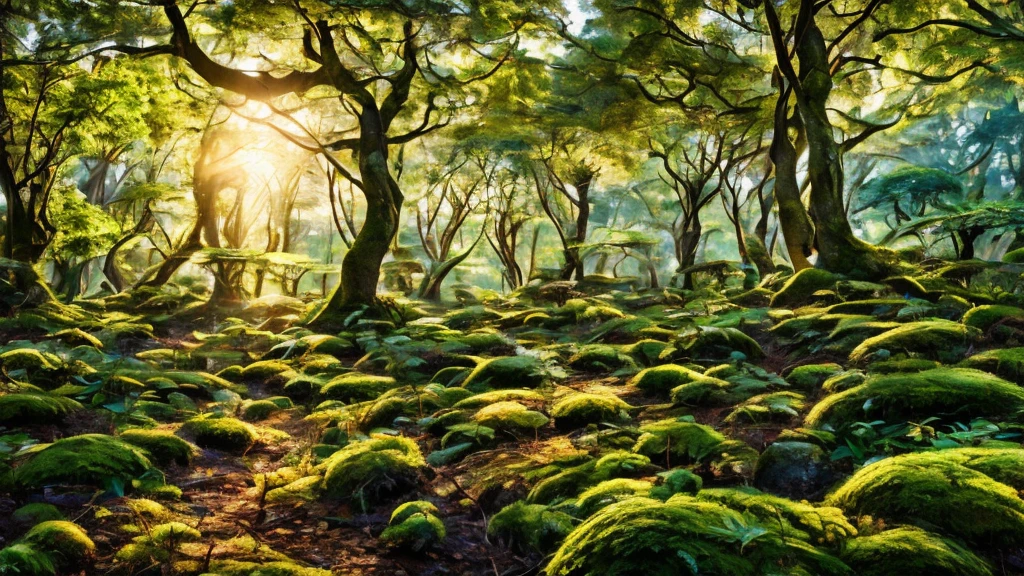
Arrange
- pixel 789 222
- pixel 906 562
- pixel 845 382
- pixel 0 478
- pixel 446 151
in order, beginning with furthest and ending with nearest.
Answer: pixel 446 151, pixel 789 222, pixel 845 382, pixel 0 478, pixel 906 562

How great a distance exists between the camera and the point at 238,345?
35.0ft

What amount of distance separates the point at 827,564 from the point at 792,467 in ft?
3.70

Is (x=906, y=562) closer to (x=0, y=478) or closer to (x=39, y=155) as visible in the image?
(x=0, y=478)

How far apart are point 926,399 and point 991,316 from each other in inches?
118

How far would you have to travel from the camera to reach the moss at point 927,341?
4996 millimetres

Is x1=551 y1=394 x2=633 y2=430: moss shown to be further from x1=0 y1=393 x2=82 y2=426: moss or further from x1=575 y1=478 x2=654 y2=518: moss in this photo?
x1=0 y1=393 x2=82 y2=426: moss

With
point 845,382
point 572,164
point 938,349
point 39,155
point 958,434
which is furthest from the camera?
point 572,164

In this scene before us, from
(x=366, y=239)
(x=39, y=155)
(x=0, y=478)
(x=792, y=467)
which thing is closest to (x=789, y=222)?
(x=366, y=239)

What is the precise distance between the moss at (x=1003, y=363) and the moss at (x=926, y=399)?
1.85 ft

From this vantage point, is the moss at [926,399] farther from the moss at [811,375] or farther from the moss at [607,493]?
the moss at [607,493]

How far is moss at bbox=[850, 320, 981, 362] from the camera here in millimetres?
4996

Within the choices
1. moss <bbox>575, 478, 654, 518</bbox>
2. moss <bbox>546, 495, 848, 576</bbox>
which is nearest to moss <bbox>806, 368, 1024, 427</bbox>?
moss <bbox>575, 478, 654, 518</bbox>

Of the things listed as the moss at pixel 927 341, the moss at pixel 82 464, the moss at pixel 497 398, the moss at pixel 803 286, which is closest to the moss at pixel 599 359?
the moss at pixel 497 398

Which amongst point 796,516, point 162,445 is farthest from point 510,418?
point 796,516
